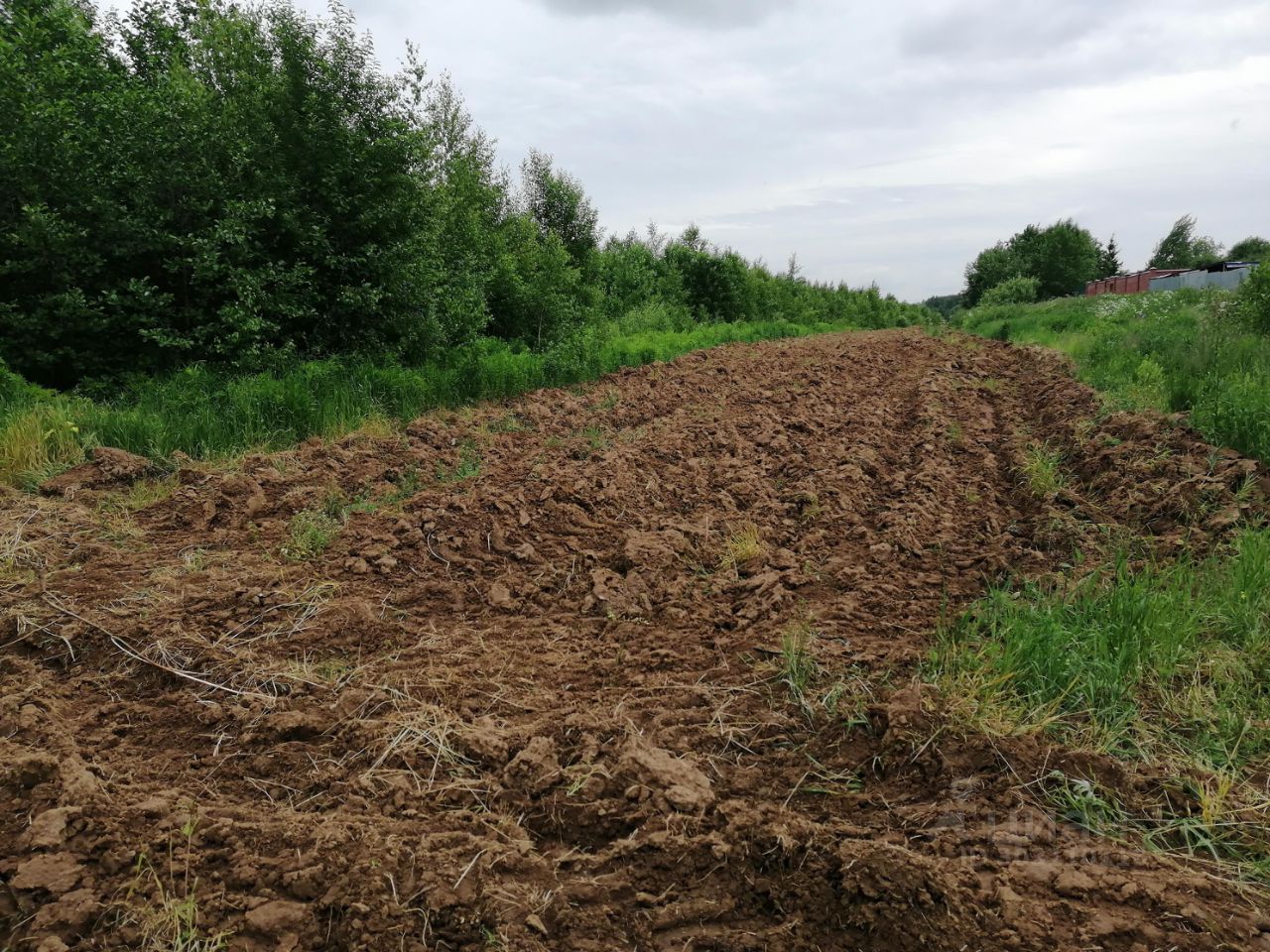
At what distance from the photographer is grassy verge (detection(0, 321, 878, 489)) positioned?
6109 mm

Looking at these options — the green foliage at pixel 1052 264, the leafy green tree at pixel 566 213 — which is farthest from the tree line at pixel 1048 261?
the leafy green tree at pixel 566 213

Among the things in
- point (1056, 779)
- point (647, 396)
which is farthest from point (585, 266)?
point (1056, 779)

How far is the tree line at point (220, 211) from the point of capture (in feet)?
→ 26.2

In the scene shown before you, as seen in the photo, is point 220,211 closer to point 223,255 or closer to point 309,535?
point 223,255

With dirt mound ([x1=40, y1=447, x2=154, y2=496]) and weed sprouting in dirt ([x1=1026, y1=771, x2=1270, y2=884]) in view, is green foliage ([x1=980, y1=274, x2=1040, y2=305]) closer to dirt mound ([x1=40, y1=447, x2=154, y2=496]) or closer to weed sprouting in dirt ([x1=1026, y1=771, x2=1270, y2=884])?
dirt mound ([x1=40, y1=447, x2=154, y2=496])

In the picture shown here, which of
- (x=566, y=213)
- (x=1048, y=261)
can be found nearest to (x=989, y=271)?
(x=1048, y=261)

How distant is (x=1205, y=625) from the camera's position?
304 cm

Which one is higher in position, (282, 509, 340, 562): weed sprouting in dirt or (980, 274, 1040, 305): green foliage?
(980, 274, 1040, 305): green foliage

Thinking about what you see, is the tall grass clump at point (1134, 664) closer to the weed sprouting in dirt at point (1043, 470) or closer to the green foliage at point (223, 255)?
the weed sprouting in dirt at point (1043, 470)

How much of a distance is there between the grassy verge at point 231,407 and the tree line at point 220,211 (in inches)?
23.9

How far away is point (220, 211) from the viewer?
8641 mm

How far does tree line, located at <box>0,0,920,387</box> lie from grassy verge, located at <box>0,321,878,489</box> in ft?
1.99

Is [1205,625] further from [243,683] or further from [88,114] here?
[88,114]

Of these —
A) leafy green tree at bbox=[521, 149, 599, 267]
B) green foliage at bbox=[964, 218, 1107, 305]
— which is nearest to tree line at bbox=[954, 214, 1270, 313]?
green foliage at bbox=[964, 218, 1107, 305]
